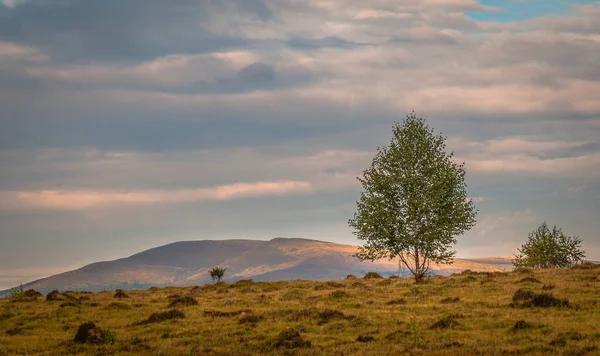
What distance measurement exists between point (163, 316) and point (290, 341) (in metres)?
13.9

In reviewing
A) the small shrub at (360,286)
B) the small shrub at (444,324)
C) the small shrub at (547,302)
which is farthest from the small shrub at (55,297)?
the small shrub at (547,302)

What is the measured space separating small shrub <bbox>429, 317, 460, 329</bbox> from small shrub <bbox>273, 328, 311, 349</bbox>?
25.8 ft

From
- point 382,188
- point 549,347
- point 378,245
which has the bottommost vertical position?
point 549,347

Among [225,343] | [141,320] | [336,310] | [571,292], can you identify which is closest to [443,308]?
[336,310]

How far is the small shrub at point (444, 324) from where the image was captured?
35.9m

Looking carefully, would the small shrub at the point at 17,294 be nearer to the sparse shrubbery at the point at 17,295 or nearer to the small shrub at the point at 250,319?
the sparse shrubbery at the point at 17,295

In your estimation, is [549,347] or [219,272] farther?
[219,272]

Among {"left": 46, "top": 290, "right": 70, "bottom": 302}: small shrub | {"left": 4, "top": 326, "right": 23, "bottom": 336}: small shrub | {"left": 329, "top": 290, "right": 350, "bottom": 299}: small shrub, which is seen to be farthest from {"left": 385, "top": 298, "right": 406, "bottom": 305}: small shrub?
{"left": 46, "top": 290, "right": 70, "bottom": 302}: small shrub

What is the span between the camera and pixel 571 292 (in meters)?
45.8

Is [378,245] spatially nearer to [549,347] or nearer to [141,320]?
[141,320]

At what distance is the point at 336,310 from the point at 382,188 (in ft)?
90.7

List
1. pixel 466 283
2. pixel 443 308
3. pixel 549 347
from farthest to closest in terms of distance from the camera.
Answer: pixel 466 283, pixel 443 308, pixel 549 347

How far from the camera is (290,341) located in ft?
106

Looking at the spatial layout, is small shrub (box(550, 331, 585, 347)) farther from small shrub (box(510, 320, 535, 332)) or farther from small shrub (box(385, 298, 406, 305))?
small shrub (box(385, 298, 406, 305))
